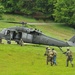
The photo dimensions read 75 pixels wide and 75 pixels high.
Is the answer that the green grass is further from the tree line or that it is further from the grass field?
the tree line

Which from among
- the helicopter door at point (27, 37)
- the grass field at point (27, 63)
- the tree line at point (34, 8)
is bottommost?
the tree line at point (34, 8)

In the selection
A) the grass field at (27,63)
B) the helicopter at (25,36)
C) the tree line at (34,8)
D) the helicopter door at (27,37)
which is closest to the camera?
the grass field at (27,63)

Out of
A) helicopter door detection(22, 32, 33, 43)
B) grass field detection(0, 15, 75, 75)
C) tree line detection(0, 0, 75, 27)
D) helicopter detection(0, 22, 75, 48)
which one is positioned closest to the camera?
grass field detection(0, 15, 75, 75)

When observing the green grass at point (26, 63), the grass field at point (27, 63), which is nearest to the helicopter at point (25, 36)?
the grass field at point (27, 63)

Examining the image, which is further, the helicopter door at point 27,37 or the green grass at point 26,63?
the helicopter door at point 27,37

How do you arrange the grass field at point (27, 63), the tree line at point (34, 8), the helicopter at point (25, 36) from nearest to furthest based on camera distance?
the grass field at point (27, 63)
the helicopter at point (25, 36)
the tree line at point (34, 8)

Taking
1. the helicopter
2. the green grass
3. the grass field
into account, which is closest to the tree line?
the helicopter

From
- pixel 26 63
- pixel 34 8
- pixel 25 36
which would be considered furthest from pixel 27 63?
pixel 34 8

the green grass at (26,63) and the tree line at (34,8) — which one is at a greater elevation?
the green grass at (26,63)

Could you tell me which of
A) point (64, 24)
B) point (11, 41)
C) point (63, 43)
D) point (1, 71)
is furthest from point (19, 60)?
point (64, 24)

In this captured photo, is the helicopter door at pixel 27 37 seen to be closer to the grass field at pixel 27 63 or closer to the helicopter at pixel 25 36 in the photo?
the helicopter at pixel 25 36

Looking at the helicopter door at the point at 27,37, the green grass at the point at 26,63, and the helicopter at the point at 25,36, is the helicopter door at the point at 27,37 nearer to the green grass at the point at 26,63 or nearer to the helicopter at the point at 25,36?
the helicopter at the point at 25,36

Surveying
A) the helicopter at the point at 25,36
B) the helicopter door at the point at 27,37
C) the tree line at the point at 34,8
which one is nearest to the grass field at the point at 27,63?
the helicopter at the point at 25,36

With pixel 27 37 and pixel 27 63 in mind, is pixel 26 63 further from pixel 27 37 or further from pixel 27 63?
pixel 27 37
